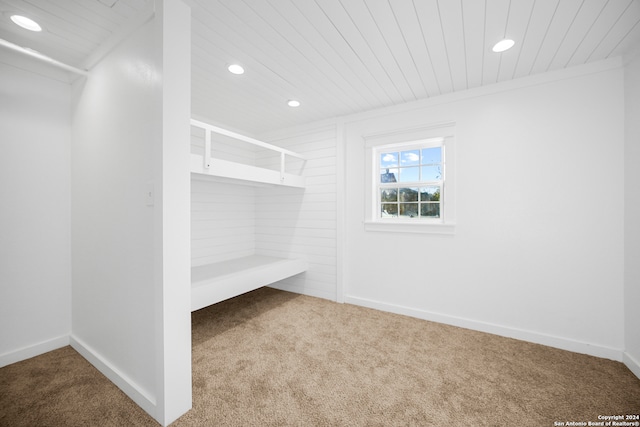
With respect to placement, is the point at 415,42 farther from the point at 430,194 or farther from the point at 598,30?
the point at 430,194

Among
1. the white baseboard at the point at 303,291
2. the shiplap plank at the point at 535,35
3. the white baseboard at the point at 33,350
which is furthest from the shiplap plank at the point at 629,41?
the white baseboard at the point at 33,350

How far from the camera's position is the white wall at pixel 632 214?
1920 millimetres

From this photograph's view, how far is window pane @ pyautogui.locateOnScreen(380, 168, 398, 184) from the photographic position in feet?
10.6

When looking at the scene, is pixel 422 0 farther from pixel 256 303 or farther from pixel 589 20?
pixel 256 303

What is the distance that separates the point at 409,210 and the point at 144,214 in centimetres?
271

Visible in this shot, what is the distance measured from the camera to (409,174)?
313 cm

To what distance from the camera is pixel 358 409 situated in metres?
1.57

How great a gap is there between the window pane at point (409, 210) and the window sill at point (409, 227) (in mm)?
142

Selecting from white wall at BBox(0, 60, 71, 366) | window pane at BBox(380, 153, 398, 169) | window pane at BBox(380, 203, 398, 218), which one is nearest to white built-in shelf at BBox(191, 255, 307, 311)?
white wall at BBox(0, 60, 71, 366)

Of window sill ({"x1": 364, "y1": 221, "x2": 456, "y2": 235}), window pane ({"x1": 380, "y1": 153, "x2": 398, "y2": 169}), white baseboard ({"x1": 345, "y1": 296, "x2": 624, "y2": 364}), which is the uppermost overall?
window pane ({"x1": 380, "y1": 153, "x2": 398, "y2": 169})

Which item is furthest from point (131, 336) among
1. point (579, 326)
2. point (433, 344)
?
point (579, 326)

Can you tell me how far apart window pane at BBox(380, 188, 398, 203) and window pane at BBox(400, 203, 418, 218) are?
133mm

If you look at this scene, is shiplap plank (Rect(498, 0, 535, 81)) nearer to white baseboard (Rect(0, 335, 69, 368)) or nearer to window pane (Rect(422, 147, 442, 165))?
window pane (Rect(422, 147, 442, 165))

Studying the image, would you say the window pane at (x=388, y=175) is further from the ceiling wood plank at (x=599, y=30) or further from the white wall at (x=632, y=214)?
the white wall at (x=632, y=214)
